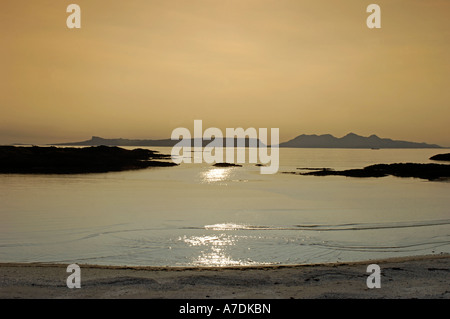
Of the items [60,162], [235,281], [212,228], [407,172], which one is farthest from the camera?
[60,162]

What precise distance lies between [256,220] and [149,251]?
29.2 feet

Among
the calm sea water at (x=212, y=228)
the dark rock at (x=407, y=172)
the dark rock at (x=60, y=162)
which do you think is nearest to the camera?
the calm sea water at (x=212, y=228)

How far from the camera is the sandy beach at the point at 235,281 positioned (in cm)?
942

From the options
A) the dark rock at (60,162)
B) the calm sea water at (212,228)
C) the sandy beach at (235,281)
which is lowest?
the calm sea water at (212,228)

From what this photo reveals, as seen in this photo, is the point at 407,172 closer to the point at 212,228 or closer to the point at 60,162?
the point at 212,228

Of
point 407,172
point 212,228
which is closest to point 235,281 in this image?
point 212,228

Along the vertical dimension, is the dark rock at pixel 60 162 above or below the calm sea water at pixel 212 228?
above

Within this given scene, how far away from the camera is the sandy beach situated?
9421 mm

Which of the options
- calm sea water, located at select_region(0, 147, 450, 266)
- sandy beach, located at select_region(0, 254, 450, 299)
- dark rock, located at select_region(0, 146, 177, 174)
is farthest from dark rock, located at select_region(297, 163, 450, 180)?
sandy beach, located at select_region(0, 254, 450, 299)

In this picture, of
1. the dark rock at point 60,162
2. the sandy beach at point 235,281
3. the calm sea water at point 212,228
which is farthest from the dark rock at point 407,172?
the sandy beach at point 235,281

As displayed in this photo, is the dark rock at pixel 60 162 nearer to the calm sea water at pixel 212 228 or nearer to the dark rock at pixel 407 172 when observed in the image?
the calm sea water at pixel 212 228

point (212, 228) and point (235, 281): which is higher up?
point (235, 281)

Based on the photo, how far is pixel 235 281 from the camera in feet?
35.0
